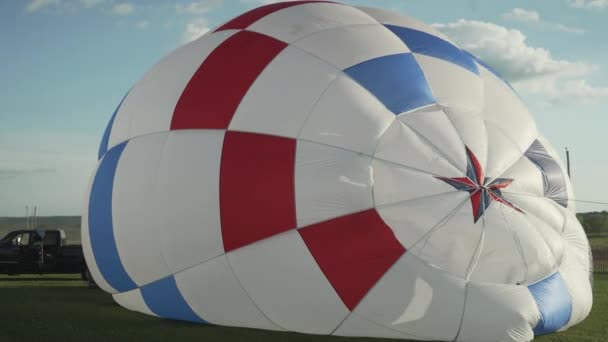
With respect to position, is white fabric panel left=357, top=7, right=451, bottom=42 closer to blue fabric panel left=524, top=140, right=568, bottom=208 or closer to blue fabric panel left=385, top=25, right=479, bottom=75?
blue fabric panel left=385, top=25, right=479, bottom=75

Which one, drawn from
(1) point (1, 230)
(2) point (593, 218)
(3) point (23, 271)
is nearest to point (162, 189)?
(3) point (23, 271)

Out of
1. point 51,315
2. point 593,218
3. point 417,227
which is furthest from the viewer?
point 593,218

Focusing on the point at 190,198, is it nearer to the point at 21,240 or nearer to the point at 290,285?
the point at 290,285

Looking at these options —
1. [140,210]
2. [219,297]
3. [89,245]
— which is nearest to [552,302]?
[219,297]

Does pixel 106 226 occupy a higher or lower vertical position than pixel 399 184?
lower

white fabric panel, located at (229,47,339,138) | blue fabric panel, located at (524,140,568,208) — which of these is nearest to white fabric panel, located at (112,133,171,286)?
white fabric panel, located at (229,47,339,138)

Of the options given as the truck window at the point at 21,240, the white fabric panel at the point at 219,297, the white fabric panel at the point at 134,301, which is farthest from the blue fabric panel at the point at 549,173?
the truck window at the point at 21,240

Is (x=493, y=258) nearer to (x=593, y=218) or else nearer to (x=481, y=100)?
(x=481, y=100)
